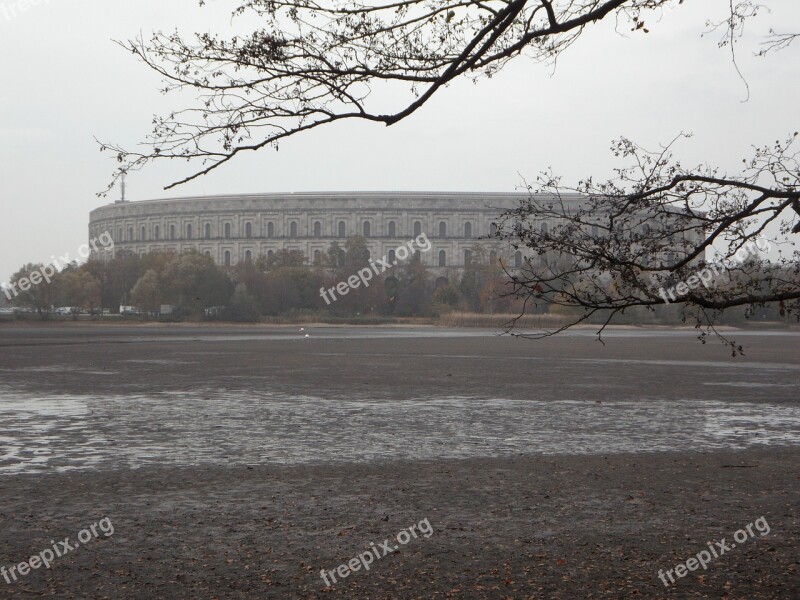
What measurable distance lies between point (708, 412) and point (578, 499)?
28.6 feet

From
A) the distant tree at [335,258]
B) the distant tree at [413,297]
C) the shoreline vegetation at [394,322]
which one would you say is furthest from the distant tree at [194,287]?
the distant tree at [335,258]

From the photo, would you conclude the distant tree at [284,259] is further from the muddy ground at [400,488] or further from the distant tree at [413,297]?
the muddy ground at [400,488]

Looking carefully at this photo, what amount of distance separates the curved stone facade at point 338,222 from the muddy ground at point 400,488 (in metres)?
129

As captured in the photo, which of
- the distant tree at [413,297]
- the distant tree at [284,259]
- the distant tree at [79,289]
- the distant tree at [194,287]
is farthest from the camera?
the distant tree at [284,259]

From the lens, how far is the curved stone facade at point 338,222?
494 feet

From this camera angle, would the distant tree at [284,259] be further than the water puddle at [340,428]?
Yes

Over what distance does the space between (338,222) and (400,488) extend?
5598 inches

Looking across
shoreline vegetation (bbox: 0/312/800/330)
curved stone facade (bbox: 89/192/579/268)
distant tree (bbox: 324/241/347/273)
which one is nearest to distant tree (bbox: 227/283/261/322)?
shoreline vegetation (bbox: 0/312/800/330)

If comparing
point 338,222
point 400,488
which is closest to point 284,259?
point 338,222

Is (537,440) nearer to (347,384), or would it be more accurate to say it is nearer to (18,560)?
(18,560)

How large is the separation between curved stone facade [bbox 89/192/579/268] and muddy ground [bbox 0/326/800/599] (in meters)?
129

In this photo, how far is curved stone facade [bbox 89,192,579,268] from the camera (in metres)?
150

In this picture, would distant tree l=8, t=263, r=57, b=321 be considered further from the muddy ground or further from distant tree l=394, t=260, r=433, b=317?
the muddy ground

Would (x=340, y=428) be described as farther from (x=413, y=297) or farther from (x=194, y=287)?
(x=413, y=297)
